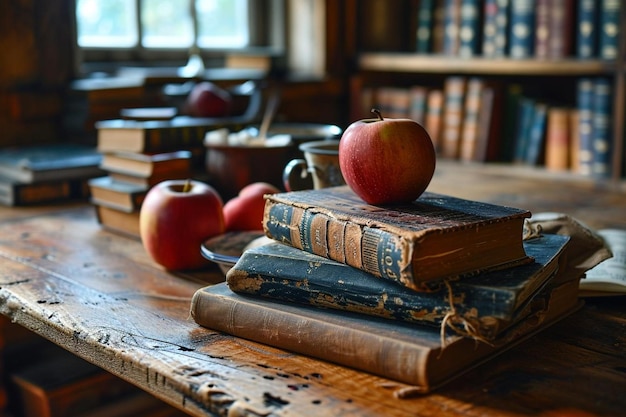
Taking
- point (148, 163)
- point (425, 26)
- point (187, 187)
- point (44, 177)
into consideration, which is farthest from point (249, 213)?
point (425, 26)

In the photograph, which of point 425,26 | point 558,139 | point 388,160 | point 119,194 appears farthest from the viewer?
point 425,26

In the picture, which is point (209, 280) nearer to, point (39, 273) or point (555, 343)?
point (39, 273)

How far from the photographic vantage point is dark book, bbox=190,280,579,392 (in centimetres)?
68

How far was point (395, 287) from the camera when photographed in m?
0.75

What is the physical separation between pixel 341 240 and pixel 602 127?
175 centimetres

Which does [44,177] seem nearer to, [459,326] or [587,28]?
[459,326]

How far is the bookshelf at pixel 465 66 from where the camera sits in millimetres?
2285

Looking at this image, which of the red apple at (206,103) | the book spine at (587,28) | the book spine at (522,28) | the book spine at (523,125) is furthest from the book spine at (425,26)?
the red apple at (206,103)

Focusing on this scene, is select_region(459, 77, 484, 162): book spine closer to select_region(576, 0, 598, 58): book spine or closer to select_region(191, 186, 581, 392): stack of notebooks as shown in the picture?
select_region(576, 0, 598, 58): book spine

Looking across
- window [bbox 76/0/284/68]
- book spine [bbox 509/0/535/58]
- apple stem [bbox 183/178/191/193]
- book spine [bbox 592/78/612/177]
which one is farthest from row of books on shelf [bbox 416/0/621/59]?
apple stem [bbox 183/178/191/193]

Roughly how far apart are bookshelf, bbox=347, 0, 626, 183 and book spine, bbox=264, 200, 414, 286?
65.9 inches

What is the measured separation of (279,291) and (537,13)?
2000 mm

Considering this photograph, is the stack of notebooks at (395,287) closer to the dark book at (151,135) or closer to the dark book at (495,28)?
the dark book at (151,135)

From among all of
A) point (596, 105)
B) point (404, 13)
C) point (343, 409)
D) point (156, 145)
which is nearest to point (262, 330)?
point (343, 409)
